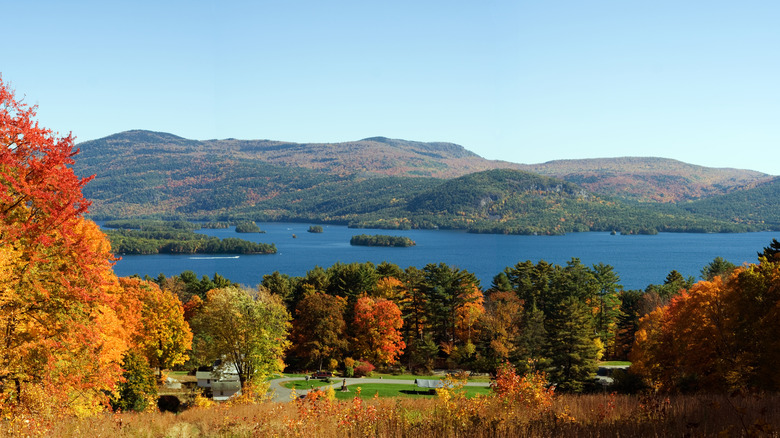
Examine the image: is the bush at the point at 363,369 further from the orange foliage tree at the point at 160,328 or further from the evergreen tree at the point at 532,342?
the orange foliage tree at the point at 160,328

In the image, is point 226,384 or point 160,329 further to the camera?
point 160,329

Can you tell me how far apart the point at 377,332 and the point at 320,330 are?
6367mm

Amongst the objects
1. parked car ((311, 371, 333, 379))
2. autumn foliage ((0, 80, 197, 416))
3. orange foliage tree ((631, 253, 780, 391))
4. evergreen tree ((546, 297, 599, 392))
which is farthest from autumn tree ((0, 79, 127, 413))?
parked car ((311, 371, 333, 379))

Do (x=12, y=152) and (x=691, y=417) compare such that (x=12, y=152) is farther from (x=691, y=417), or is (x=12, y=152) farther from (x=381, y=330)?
(x=381, y=330)

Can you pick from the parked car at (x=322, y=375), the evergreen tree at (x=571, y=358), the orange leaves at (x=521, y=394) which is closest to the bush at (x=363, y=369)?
the parked car at (x=322, y=375)

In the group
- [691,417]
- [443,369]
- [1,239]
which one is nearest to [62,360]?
[1,239]

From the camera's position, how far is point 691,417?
9.15m

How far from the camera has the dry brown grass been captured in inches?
344

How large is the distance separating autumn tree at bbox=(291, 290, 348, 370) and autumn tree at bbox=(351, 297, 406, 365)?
6.26ft

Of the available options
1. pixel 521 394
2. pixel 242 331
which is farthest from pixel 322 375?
pixel 521 394

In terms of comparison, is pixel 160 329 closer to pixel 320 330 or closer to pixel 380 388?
pixel 320 330

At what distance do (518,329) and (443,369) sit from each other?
9878 millimetres

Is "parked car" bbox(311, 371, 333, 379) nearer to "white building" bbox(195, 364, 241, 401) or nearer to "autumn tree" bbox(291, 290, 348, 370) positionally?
"autumn tree" bbox(291, 290, 348, 370)

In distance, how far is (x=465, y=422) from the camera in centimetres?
965
